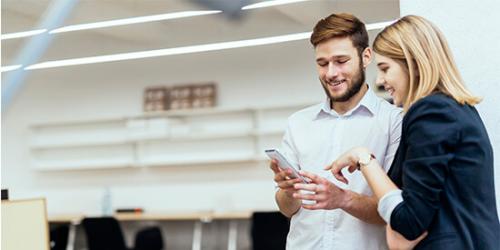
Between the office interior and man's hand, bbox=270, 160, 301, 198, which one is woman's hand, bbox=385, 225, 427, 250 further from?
the office interior

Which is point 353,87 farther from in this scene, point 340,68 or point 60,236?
point 60,236

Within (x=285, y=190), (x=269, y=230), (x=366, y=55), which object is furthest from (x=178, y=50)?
(x=285, y=190)

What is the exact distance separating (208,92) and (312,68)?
117cm

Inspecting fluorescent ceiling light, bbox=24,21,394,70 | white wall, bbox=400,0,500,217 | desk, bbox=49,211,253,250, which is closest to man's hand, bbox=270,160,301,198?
white wall, bbox=400,0,500,217

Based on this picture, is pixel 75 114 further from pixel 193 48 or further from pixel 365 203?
pixel 365 203

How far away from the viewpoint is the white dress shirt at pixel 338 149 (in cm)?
161

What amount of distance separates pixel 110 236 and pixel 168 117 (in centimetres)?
169

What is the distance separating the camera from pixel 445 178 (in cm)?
121

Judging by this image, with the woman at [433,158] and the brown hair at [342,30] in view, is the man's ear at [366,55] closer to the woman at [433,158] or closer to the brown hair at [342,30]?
the brown hair at [342,30]

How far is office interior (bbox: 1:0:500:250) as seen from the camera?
5965 millimetres

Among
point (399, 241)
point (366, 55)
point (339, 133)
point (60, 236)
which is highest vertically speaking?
point (366, 55)

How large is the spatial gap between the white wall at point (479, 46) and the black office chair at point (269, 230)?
3.21 metres

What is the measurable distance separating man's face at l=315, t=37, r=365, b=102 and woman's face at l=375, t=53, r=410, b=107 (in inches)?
12.2

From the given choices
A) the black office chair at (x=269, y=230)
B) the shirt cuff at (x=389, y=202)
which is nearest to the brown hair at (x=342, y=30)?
the shirt cuff at (x=389, y=202)
